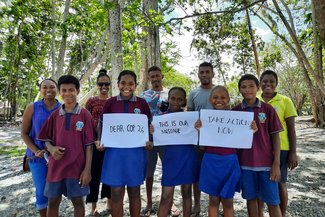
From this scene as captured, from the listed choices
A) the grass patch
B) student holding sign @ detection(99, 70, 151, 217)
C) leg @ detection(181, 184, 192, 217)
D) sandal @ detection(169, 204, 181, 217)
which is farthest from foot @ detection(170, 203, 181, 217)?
the grass patch

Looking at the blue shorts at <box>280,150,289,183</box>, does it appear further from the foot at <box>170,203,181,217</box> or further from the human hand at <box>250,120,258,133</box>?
the foot at <box>170,203,181,217</box>

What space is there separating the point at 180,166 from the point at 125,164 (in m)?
0.62

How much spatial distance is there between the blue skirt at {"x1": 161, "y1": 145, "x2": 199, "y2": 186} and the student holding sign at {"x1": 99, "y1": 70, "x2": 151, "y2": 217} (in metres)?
0.28

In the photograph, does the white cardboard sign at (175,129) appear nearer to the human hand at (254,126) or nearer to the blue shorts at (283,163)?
the human hand at (254,126)

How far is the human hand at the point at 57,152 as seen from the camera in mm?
2660

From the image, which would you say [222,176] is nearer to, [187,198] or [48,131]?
[187,198]

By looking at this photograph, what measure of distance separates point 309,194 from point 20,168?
273 inches

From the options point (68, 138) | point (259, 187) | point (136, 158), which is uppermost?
point (68, 138)

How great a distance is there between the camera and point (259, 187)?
2861 mm

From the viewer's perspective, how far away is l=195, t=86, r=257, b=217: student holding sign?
2.78 metres

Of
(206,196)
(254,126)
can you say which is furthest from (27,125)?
(206,196)

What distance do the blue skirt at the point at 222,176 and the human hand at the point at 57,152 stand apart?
4.96 feet

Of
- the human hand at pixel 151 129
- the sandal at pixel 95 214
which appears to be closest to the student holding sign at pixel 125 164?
the human hand at pixel 151 129

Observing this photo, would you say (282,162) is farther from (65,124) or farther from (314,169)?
(314,169)
